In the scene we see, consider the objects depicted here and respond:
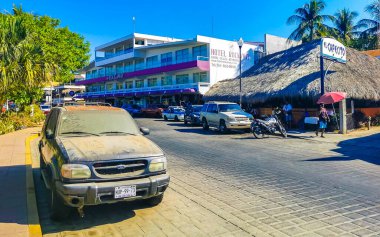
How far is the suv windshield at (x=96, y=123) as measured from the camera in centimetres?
594

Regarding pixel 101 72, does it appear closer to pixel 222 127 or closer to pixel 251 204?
pixel 222 127

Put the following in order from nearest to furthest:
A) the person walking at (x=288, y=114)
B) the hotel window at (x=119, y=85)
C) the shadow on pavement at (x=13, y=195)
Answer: the shadow on pavement at (x=13, y=195)
the person walking at (x=288, y=114)
the hotel window at (x=119, y=85)

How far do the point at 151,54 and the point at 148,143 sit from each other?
43.9m

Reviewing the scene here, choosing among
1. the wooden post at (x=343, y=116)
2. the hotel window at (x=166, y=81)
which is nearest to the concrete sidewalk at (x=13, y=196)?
the wooden post at (x=343, y=116)

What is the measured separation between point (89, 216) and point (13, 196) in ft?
6.22

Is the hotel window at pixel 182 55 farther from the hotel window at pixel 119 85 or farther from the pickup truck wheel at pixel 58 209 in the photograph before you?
the pickup truck wheel at pixel 58 209

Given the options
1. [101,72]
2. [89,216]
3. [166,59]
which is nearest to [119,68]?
[101,72]

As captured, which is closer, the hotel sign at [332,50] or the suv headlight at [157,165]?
the suv headlight at [157,165]

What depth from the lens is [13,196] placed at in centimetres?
620

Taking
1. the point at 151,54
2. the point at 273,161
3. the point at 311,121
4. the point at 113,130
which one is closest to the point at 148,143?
the point at 113,130

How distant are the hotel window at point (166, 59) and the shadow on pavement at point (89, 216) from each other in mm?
38350

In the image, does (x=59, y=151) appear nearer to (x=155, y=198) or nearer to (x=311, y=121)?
(x=155, y=198)

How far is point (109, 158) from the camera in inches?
188

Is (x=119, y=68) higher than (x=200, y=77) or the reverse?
higher
